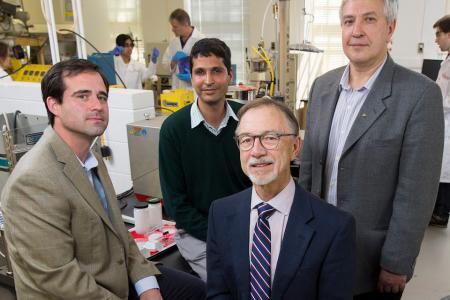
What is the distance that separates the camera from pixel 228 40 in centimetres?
565

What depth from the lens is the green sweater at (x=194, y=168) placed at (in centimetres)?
167

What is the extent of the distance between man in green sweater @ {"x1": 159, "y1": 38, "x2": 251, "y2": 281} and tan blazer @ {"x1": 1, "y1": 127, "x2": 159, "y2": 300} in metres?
0.37

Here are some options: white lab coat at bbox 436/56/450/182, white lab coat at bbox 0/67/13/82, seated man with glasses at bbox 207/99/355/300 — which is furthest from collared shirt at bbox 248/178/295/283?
white lab coat at bbox 0/67/13/82

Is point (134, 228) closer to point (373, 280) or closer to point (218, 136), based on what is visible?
point (218, 136)

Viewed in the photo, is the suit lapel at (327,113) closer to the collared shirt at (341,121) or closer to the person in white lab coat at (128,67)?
the collared shirt at (341,121)

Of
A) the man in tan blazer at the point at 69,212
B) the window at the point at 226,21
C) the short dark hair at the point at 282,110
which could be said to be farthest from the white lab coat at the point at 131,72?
the short dark hair at the point at 282,110

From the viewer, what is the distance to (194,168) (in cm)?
169

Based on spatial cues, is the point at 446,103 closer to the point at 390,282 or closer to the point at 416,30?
the point at 416,30

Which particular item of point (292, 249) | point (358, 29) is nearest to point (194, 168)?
point (292, 249)

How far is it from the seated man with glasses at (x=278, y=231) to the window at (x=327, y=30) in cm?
495

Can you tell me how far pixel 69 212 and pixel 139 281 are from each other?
0.44m

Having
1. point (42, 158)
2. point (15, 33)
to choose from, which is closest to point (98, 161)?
point (42, 158)

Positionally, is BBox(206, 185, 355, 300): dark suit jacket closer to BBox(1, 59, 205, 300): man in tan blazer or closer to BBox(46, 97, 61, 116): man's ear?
BBox(1, 59, 205, 300): man in tan blazer

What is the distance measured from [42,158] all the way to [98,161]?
0.92 feet
